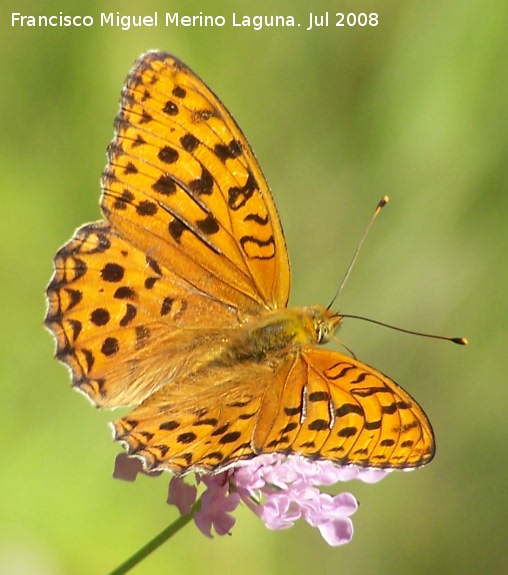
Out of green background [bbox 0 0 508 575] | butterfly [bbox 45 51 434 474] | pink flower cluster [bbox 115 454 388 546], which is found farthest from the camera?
green background [bbox 0 0 508 575]

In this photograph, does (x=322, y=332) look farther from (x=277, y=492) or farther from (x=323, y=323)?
(x=277, y=492)

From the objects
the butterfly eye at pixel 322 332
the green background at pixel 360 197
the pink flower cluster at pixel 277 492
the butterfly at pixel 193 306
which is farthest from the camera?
the green background at pixel 360 197

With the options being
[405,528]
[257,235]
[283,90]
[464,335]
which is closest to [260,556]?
[405,528]

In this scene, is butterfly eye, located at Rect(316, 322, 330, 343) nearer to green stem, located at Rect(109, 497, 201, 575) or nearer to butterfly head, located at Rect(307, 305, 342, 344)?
butterfly head, located at Rect(307, 305, 342, 344)

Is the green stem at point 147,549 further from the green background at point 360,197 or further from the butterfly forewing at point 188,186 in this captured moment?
the green background at point 360,197

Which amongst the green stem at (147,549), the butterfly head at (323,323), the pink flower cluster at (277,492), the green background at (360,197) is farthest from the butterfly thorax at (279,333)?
the green background at (360,197)

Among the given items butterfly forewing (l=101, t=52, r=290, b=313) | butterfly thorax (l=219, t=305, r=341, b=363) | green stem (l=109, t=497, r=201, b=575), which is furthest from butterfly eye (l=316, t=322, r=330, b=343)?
green stem (l=109, t=497, r=201, b=575)

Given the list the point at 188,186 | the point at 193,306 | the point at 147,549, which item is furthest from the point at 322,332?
the point at 147,549
